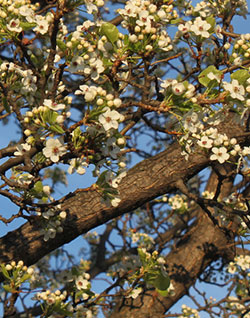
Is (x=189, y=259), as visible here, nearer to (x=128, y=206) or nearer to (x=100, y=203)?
(x=128, y=206)

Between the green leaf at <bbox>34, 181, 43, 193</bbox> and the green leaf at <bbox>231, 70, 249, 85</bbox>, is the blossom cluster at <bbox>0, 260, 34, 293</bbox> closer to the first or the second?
the green leaf at <bbox>34, 181, 43, 193</bbox>

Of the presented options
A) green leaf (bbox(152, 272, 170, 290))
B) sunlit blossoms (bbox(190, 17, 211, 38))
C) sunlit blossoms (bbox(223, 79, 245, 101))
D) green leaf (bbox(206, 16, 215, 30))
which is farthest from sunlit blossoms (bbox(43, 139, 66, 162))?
green leaf (bbox(152, 272, 170, 290))

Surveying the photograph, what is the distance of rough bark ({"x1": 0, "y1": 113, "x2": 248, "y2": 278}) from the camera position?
380cm

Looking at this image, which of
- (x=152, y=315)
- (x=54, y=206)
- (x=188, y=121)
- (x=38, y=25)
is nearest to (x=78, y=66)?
(x=38, y=25)

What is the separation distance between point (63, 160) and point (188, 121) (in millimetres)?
800

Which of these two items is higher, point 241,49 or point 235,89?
point 241,49

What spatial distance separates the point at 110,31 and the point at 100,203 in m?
1.73

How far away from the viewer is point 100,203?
158 inches

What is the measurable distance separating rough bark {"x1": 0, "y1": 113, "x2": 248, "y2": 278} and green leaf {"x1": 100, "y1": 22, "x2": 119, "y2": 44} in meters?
1.39

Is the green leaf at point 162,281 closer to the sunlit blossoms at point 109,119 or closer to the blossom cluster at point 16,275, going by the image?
the blossom cluster at point 16,275

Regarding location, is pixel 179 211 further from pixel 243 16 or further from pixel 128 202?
pixel 243 16

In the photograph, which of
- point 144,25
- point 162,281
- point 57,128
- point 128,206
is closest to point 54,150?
point 57,128

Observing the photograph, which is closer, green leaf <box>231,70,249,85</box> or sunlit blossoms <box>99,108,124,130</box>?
sunlit blossoms <box>99,108,124,130</box>

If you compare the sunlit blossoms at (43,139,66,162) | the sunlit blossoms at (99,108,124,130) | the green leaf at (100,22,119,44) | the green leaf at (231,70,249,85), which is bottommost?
the green leaf at (231,70,249,85)
